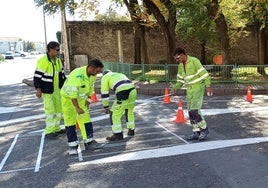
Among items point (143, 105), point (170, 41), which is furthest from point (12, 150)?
point (170, 41)

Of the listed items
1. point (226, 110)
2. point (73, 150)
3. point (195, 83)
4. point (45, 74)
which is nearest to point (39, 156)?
point (73, 150)

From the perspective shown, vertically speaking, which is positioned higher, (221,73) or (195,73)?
(195,73)

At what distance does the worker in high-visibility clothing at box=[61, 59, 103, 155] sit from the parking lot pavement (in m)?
0.30

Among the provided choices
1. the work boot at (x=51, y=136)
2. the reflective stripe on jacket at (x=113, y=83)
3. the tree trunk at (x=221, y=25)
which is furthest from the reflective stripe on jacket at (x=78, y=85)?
the tree trunk at (x=221, y=25)

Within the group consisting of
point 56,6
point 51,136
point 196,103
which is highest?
point 56,6

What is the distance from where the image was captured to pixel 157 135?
26.1ft

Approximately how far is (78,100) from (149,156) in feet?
5.22

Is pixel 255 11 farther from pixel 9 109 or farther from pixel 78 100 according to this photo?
pixel 78 100

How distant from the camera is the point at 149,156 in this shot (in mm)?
6457

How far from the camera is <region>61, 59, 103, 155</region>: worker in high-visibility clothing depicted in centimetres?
657

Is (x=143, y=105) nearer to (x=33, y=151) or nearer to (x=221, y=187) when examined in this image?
(x=33, y=151)

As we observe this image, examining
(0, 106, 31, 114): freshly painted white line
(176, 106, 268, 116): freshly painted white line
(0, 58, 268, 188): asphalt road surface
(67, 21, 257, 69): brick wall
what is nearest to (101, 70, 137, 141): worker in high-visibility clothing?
(0, 58, 268, 188): asphalt road surface

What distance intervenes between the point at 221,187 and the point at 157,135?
3.12 meters

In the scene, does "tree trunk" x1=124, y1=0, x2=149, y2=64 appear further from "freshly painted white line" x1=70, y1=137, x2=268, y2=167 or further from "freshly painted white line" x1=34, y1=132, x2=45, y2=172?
"freshly painted white line" x1=70, y1=137, x2=268, y2=167
